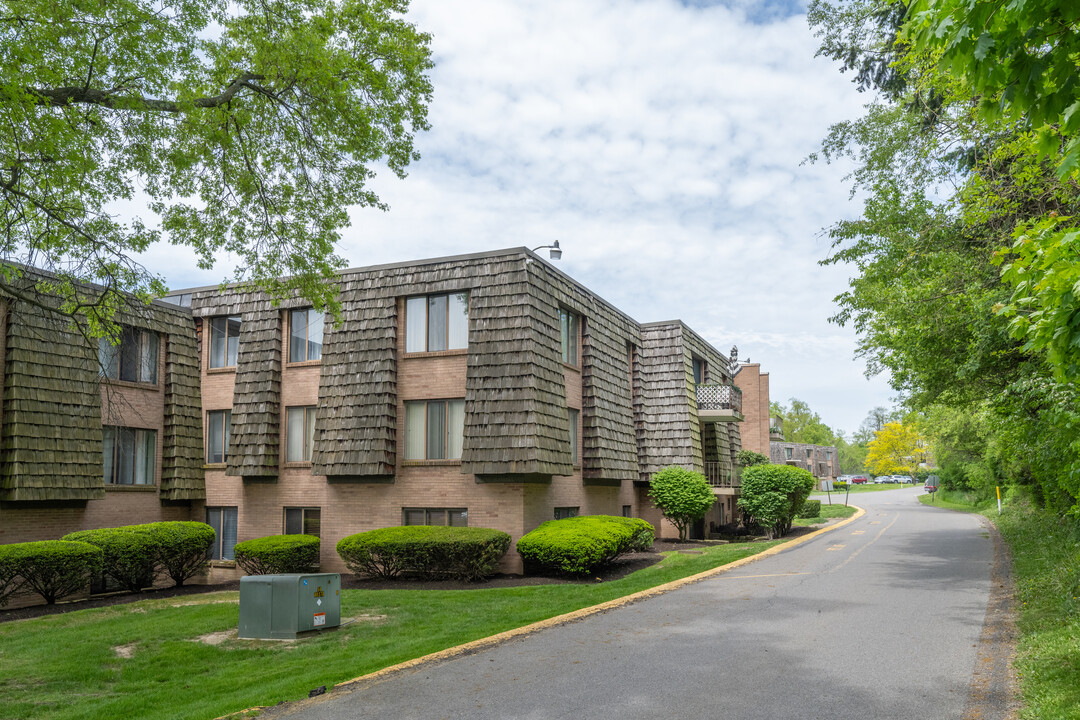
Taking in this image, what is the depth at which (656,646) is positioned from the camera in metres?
10.1

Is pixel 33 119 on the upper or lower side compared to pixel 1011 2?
upper

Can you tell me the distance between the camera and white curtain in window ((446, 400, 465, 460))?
1956 centimetres

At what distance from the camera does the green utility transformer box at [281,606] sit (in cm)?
1180

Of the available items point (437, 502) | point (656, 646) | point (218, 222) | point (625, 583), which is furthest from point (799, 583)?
point (218, 222)

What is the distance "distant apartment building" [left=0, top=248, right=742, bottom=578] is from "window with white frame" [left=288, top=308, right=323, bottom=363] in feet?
0.15

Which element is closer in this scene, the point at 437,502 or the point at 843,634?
the point at 843,634

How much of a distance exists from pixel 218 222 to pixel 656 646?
1011cm

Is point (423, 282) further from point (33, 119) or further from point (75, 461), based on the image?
point (33, 119)

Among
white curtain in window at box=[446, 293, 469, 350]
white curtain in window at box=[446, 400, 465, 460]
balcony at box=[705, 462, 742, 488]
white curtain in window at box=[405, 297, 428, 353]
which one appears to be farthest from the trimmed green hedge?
balcony at box=[705, 462, 742, 488]

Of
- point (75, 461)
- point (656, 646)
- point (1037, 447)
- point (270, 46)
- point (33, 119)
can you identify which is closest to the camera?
point (33, 119)

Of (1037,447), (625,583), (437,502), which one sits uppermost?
(1037,447)

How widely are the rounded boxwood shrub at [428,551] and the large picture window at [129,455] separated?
6696mm

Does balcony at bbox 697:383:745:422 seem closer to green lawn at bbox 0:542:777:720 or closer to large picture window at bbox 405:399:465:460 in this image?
large picture window at bbox 405:399:465:460

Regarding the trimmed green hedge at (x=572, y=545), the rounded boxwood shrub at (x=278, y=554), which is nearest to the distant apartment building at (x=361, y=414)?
the rounded boxwood shrub at (x=278, y=554)
